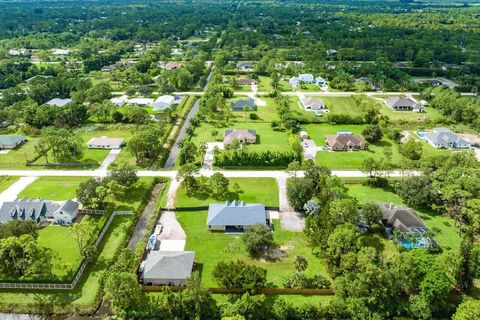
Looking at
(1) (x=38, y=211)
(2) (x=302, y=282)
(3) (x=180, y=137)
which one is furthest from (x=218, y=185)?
(3) (x=180, y=137)

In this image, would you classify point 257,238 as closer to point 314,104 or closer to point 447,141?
point 447,141

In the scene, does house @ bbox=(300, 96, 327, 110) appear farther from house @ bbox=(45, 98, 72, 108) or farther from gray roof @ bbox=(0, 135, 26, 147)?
gray roof @ bbox=(0, 135, 26, 147)

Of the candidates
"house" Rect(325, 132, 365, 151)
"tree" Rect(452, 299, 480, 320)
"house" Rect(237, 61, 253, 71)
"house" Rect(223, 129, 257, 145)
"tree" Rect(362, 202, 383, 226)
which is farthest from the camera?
"house" Rect(237, 61, 253, 71)

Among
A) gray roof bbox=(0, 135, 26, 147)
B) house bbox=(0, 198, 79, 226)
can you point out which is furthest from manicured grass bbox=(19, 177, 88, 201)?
gray roof bbox=(0, 135, 26, 147)

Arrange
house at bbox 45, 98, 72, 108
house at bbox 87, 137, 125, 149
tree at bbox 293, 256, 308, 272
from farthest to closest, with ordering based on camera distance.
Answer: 1. house at bbox 45, 98, 72, 108
2. house at bbox 87, 137, 125, 149
3. tree at bbox 293, 256, 308, 272

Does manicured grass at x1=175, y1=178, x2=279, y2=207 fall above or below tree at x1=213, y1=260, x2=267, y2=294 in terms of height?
below

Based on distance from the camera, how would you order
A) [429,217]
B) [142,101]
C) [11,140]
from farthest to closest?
[142,101] → [11,140] → [429,217]
